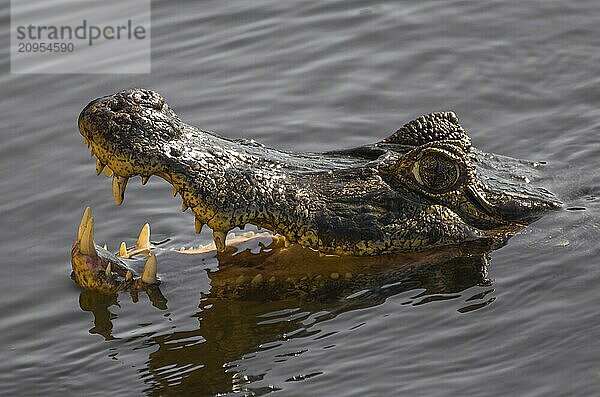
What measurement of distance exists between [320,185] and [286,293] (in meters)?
0.72

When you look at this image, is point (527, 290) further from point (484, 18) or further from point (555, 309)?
point (484, 18)

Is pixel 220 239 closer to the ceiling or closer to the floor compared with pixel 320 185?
closer to the floor

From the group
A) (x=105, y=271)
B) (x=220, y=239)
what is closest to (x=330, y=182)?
(x=220, y=239)

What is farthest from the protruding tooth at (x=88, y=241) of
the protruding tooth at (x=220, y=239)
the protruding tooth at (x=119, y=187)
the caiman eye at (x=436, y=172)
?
the caiman eye at (x=436, y=172)

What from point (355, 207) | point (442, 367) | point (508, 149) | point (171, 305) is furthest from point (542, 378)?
point (508, 149)

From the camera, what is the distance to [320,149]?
1097 cm

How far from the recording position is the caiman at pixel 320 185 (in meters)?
7.51

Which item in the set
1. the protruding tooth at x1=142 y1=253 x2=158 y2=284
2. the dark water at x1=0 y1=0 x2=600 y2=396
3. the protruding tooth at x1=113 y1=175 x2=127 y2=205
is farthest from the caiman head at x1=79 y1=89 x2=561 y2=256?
the protruding tooth at x1=142 y1=253 x2=158 y2=284

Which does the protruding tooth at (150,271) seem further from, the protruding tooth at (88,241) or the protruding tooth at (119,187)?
the protruding tooth at (119,187)

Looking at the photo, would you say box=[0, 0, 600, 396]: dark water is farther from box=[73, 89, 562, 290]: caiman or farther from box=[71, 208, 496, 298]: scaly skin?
box=[73, 89, 562, 290]: caiman

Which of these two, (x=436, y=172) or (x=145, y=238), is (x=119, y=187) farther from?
(x=436, y=172)

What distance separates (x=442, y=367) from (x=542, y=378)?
22.2 inches

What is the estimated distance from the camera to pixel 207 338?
7.82 metres

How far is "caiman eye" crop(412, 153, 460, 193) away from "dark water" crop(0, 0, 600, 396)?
622 mm
